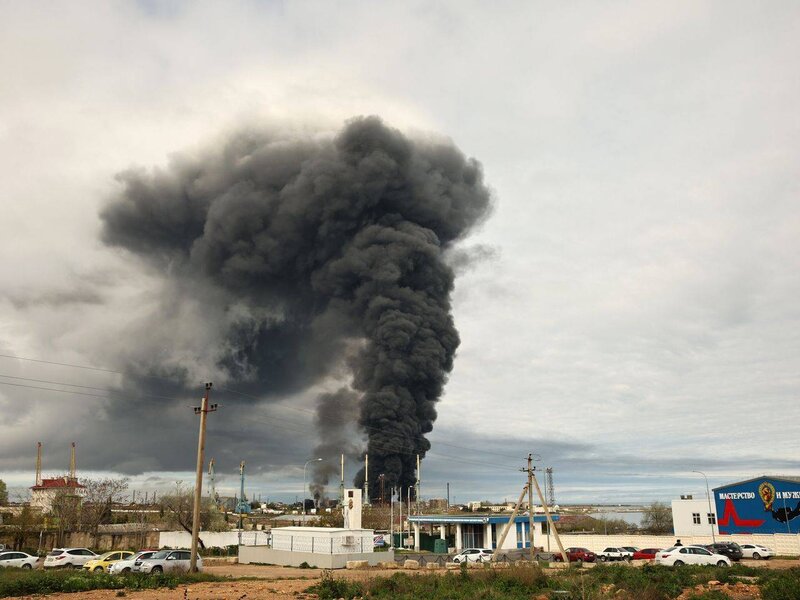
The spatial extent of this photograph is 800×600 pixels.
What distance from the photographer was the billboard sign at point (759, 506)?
5353 cm

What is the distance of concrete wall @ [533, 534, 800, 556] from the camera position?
50.4 meters

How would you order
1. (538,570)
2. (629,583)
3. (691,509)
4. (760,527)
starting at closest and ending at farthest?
1. (629,583)
2. (538,570)
3. (760,527)
4. (691,509)

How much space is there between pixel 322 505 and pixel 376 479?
24983 mm

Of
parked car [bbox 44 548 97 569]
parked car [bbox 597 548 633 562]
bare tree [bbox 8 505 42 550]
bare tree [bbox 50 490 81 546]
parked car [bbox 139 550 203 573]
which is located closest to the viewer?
parked car [bbox 139 550 203 573]

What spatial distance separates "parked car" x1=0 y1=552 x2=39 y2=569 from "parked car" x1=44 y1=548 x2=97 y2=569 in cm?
86

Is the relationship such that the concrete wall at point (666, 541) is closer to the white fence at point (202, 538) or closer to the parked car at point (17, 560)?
the white fence at point (202, 538)

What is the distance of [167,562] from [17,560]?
10.4 meters

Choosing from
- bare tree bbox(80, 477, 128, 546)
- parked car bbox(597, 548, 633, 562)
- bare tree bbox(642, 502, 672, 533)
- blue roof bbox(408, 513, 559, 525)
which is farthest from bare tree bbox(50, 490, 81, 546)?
bare tree bbox(642, 502, 672, 533)

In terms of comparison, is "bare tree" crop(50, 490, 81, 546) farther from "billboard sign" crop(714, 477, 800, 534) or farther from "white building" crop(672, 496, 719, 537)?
"billboard sign" crop(714, 477, 800, 534)

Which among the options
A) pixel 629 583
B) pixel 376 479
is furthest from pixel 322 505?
pixel 629 583

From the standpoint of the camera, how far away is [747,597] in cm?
2081

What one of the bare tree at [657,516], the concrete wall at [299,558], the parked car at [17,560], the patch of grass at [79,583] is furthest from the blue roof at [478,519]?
the patch of grass at [79,583]

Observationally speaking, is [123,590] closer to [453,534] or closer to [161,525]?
[453,534]

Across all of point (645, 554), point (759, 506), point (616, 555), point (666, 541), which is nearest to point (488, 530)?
point (666, 541)
